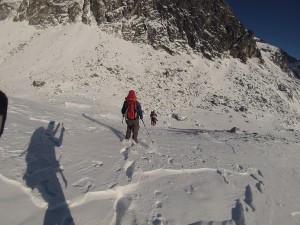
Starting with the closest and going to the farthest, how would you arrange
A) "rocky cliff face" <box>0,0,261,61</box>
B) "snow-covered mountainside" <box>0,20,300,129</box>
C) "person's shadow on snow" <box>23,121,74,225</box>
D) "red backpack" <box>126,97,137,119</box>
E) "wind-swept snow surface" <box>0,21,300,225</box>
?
"person's shadow on snow" <box>23,121,74,225</box> < "wind-swept snow surface" <box>0,21,300,225</box> < "red backpack" <box>126,97,137,119</box> < "snow-covered mountainside" <box>0,20,300,129</box> < "rocky cliff face" <box>0,0,261,61</box>

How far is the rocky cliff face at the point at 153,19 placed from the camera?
3858cm

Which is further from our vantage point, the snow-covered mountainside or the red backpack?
the snow-covered mountainside

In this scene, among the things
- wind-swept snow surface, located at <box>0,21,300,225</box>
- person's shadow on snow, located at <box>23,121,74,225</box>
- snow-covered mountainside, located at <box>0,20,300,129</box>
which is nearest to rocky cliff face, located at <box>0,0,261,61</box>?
snow-covered mountainside, located at <box>0,20,300,129</box>

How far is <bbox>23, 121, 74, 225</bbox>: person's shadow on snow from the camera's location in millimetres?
4664

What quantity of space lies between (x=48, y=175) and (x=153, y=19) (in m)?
38.4

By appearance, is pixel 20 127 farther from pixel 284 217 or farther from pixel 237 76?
pixel 237 76

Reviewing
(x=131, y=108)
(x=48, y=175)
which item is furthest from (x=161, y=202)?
(x=131, y=108)

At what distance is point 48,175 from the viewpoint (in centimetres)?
591

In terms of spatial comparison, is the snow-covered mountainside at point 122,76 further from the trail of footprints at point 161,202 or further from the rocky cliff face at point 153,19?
the trail of footprints at point 161,202

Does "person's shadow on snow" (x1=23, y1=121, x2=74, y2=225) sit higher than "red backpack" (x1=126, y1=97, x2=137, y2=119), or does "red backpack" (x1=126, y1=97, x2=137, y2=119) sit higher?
"red backpack" (x1=126, y1=97, x2=137, y2=119)

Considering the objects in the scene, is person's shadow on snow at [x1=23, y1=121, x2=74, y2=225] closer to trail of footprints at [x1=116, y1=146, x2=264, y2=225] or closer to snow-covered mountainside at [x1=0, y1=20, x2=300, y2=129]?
trail of footprints at [x1=116, y1=146, x2=264, y2=225]

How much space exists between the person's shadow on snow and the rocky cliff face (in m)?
33.2

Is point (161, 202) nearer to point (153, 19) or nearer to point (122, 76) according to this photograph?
point (122, 76)

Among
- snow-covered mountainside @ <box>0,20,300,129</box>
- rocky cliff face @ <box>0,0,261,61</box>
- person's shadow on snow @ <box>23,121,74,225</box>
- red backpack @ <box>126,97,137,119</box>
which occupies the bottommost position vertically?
person's shadow on snow @ <box>23,121,74,225</box>
